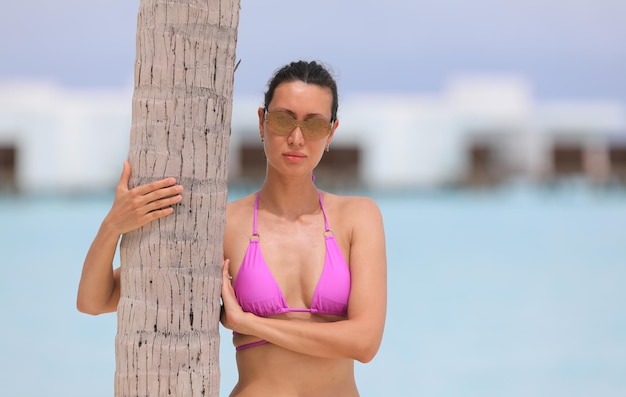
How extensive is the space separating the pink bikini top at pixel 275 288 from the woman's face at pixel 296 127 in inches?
11.2

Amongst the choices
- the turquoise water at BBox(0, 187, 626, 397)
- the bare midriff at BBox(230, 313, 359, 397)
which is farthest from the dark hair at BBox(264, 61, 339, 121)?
the turquoise water at BBox(0, 187, 626, 397)

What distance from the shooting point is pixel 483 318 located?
10.4m

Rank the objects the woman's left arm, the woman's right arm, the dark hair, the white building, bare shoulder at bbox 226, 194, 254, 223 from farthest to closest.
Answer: the white building, bare shoulder at bbox 226, 194, 254, 223, the dark hair, the woman's left arm, the woman's right arm

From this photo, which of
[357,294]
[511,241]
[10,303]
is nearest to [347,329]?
[357,294]

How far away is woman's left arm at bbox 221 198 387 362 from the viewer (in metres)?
2.29

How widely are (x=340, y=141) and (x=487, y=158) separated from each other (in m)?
8.75

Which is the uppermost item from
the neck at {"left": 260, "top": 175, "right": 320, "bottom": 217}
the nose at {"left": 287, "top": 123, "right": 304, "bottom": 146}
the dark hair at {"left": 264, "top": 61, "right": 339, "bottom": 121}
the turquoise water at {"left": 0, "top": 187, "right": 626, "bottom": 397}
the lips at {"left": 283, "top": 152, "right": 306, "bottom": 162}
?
the dark hair at {"left": 264, "top": 61, "right": 339, "bottom": 121}

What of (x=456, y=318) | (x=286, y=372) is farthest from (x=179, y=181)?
(x=456, y=318)

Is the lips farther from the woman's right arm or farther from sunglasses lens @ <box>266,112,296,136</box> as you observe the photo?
the woman's right arm

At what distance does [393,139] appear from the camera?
34.7 m

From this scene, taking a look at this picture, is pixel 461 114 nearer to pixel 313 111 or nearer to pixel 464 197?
pixel 464 197

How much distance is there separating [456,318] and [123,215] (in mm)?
8753

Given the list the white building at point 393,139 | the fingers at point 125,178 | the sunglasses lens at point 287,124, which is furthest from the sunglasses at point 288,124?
the white building at point 393,139

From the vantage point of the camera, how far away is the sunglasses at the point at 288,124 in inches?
93.4
